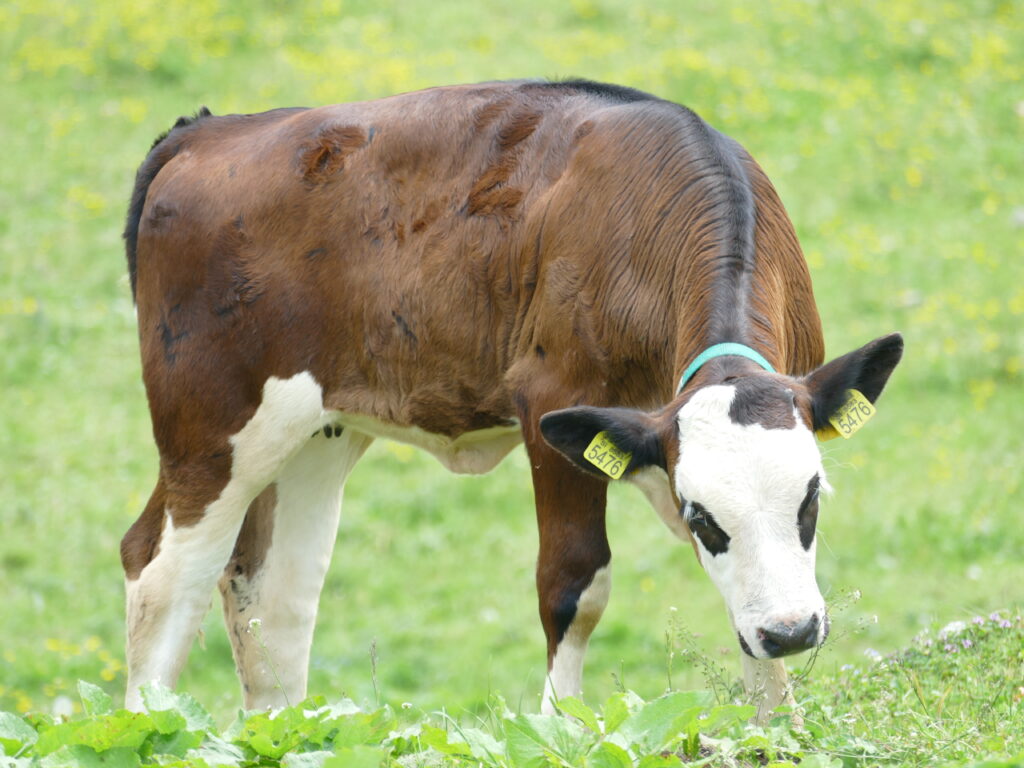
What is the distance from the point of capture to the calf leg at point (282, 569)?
6898mm

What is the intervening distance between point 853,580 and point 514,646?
104 inches

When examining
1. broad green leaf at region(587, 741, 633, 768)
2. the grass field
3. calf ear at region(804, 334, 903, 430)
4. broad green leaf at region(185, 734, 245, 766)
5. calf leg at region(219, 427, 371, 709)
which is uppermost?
calf ear at region(804, 334, 903, 430)

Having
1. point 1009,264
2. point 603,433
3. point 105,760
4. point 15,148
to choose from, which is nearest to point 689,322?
point 603,433

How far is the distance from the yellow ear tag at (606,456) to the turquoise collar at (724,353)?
0.31 metres

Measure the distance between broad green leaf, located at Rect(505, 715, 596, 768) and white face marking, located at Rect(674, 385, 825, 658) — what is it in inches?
28.3

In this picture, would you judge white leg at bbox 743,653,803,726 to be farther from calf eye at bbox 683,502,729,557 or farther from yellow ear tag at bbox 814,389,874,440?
yellow ear tag at bbox 814,389,874,440

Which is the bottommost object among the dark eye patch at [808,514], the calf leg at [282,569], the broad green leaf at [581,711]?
A: the calf leg at [282,569]

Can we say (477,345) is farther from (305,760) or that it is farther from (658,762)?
(658,762)

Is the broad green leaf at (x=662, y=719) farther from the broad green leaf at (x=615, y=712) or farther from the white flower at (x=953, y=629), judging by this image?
the white flower at (x=953, y=629)

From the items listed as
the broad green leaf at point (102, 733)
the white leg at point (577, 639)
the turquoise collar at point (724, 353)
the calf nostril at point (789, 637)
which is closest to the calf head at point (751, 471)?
the calf nostril at point (789, 637)

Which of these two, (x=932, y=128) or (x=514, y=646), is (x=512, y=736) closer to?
(x=514, y=646)

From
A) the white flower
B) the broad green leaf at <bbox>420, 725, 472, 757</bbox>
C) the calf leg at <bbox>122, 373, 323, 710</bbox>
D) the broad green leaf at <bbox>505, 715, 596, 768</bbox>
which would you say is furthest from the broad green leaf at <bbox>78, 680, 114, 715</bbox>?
the white flower

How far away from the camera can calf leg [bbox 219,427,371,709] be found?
690cm

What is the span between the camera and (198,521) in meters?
6.40
